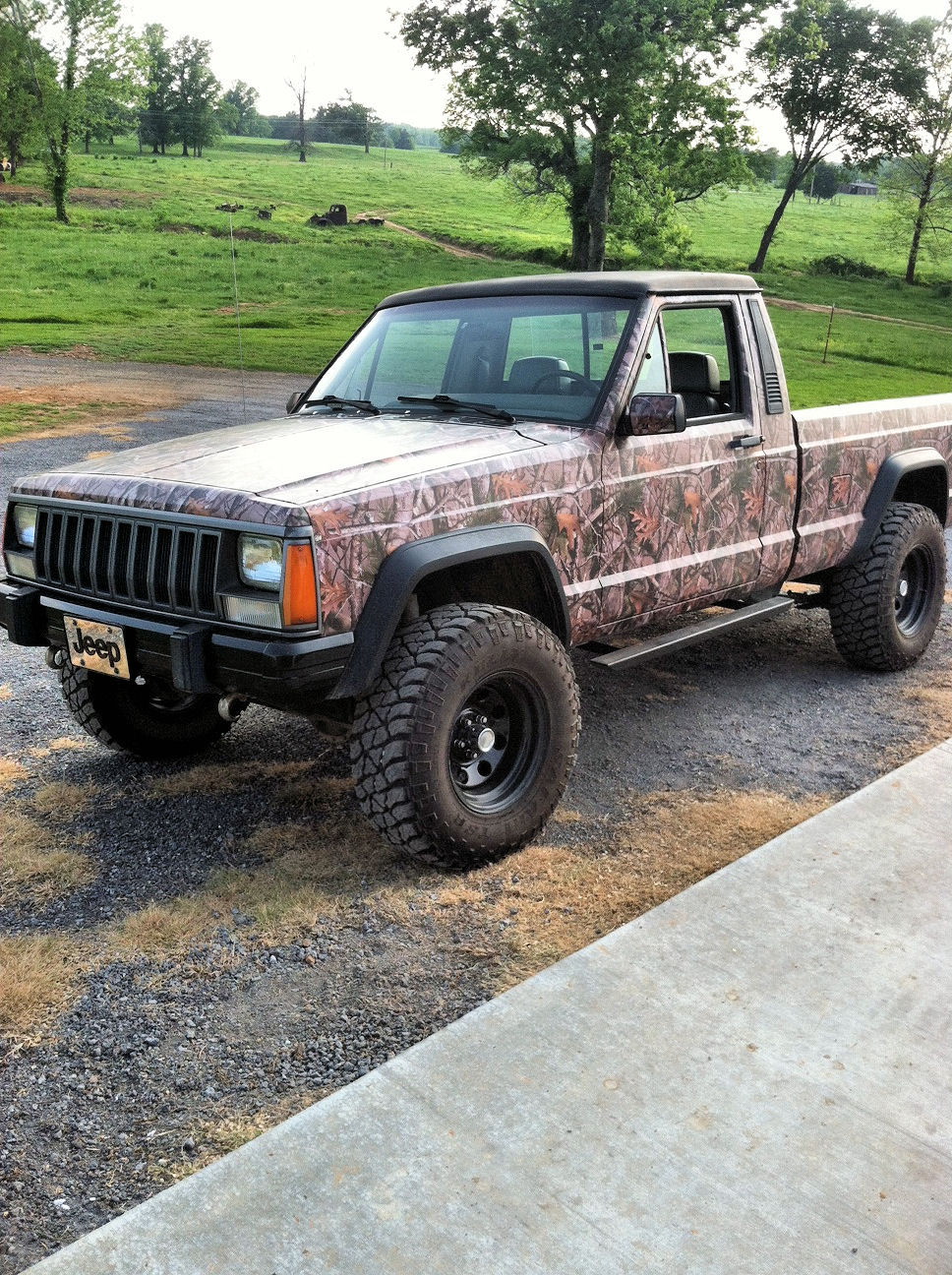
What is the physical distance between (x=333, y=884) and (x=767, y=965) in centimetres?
144

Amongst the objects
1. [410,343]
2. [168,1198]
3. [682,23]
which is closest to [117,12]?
[682,23]

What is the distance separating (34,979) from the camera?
11.2ft

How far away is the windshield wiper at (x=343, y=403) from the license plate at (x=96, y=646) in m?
1.57

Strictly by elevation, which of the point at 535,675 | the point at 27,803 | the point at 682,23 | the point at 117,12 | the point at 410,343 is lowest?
the point at 27,803

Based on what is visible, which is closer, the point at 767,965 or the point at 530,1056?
the point at 530,1056

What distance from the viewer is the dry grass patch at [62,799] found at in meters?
4.59

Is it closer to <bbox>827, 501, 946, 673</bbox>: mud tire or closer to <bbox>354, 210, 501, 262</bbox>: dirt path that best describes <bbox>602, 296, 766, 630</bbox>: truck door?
<bbox>827, 501, 946, 673</bbox>: mud tire

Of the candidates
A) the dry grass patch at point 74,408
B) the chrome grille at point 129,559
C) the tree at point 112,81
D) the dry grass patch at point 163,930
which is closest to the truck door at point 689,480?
the chrome grille at point 129,559

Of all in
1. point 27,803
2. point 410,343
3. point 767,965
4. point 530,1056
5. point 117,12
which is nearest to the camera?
point 530,1056

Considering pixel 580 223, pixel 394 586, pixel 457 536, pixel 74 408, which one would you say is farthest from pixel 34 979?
pixel 580 223

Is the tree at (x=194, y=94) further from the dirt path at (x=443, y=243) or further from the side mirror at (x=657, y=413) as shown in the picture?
the side mirror at (x=657, y=413)

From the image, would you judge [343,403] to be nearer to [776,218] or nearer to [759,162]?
[759,162]

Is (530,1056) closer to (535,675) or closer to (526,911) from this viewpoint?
(526,911)

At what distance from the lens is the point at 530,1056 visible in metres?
2.94
